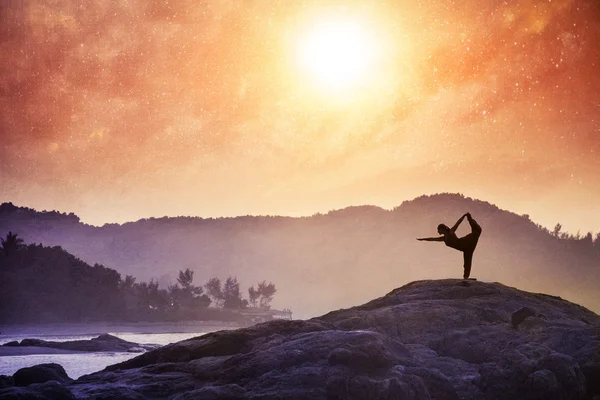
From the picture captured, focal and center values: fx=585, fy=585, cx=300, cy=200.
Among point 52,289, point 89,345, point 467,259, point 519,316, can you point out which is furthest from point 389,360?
point 52,289

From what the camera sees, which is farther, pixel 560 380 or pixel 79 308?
pixel 79 308

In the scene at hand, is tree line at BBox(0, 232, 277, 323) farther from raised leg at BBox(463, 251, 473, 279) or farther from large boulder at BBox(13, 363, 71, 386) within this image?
raised leg at BBox(463, 251, 473, 279)

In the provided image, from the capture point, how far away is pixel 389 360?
19141 millimetres

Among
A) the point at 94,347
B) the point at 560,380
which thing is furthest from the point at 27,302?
the point at 560,380

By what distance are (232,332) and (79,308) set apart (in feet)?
→ 476

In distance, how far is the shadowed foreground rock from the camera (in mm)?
18141

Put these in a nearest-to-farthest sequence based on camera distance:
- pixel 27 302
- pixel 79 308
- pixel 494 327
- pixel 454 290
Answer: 1. pixel 494 327
2. pixel 454 290
3. pixel 27 302
4. pixel 79 308

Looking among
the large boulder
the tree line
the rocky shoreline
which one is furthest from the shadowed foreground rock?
the tree line

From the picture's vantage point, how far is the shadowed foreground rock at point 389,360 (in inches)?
714

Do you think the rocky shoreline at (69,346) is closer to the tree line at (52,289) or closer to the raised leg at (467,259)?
the tree line at (52,289)

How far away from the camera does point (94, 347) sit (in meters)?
93.5

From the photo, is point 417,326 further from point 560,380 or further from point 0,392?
point 0,392

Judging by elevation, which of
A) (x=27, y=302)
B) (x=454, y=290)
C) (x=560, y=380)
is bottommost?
(x=560, y=380)

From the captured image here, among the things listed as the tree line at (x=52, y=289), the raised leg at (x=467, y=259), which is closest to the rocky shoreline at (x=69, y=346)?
the tree line at (x=52, y=289)
